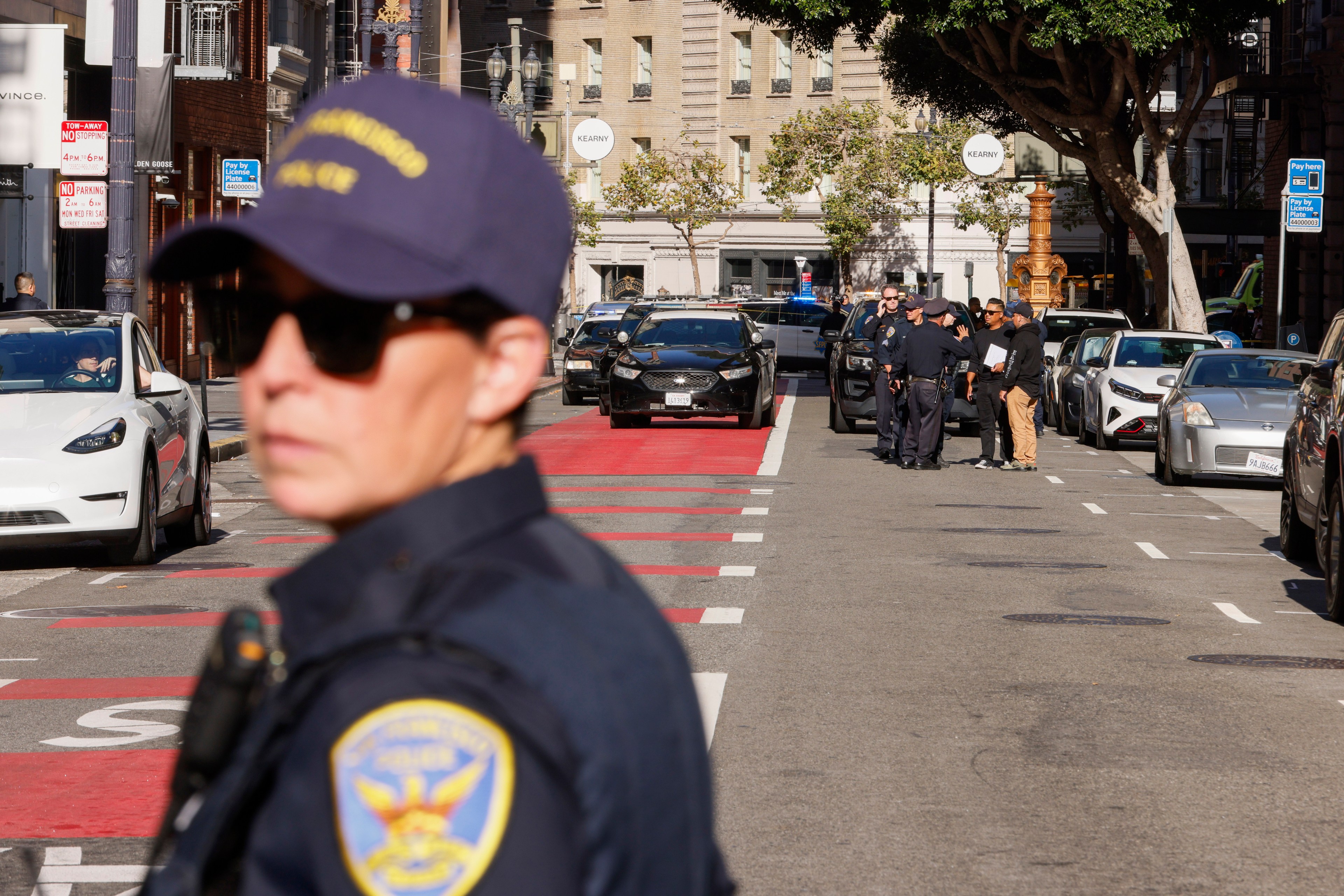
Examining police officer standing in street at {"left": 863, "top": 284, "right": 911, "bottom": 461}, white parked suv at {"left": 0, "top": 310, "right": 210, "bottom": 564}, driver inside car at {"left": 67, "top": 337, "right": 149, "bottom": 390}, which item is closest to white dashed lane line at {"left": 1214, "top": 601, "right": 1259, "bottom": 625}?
white parked suv at {"left": 0, "top": 310, "right": 210, "bottom": 564}

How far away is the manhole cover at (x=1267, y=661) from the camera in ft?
30.3

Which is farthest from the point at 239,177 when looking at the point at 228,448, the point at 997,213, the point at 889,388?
the point at 997,213

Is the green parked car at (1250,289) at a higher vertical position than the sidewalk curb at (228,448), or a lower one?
higher

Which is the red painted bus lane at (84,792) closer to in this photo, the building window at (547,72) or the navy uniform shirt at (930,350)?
the navy uniform shirt at (930,350)

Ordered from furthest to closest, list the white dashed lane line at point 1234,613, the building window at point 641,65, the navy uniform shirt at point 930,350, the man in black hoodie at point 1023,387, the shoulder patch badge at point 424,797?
the building window at point 641,65 < the man in black hoodie at point 1023,387 < the navy uniform shirt at point 930,350 < the white dashed lane line at point 1234,613 < the shoulder patch badge at point 424,797

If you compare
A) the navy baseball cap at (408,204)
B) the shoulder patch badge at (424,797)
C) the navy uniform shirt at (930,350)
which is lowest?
the navy uniform shirt at (930,350)

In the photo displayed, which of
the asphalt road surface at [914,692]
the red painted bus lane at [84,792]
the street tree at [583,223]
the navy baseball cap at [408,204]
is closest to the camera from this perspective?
the navy baseball cap at [408,204]

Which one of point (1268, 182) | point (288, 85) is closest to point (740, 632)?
point (288, 85)

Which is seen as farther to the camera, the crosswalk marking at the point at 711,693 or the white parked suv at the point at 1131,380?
the white parked suv at the point at 1131,380

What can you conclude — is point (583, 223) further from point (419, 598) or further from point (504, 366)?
point (419, 598)

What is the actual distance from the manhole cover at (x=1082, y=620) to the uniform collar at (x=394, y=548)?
924cm

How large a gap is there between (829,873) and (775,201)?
68.3 meters

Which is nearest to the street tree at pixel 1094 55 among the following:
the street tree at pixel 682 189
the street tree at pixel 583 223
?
the street tree at pixel 583 223

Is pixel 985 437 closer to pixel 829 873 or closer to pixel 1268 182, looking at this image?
pixel 829 873
